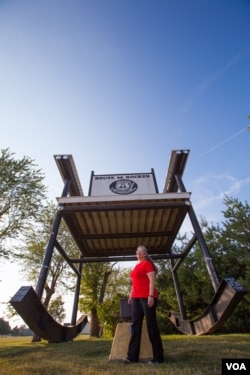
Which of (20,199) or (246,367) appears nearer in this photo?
(246,367)

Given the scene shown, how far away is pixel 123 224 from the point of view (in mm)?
7430

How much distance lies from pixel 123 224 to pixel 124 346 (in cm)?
417

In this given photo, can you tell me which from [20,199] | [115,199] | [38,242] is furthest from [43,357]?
[38,242]

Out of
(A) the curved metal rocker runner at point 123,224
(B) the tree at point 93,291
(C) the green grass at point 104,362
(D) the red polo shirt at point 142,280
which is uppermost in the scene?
(B) the tree at point 93,291

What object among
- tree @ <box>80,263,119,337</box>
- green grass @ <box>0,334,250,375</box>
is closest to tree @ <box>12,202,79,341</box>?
tree @ <box>80,263,119,337</box>

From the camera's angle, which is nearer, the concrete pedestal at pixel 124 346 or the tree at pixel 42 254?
the concrete pedestal at pixel 124 346

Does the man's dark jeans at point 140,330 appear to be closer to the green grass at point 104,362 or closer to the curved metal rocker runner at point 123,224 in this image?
the green grass at point 104,362

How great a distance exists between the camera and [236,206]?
10641 mm

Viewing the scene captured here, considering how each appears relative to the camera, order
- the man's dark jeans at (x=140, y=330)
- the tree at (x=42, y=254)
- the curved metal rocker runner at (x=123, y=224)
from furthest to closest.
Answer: the tree at (x=42, y=254)
the curved metal rocker runner at (x=123, y=224)
the man's dark jeans at (x=140, y=330)

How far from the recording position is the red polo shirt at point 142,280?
130 inches

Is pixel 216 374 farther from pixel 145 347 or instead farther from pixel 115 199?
pixel 115 199

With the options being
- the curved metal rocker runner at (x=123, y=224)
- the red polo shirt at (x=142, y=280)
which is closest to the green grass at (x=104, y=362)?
the curved metal rocker runner at (x=123, y=224)

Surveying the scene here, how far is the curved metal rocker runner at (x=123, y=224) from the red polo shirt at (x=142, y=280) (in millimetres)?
1316

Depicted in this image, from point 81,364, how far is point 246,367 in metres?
1.82
